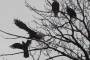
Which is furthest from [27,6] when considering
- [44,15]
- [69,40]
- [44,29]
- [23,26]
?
[23,26]

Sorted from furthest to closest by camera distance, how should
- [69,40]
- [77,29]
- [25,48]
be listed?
[77,29]
[69,40]
[25,48]

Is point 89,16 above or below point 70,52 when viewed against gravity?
above

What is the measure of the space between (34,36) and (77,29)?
2144mm

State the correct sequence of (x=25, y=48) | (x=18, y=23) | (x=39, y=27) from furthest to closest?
(x=39, y=27) → (x=25, y=48) → (x=18, y=23)

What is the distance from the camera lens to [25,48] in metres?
2.27

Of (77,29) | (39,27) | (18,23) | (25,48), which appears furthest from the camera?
(39,27)

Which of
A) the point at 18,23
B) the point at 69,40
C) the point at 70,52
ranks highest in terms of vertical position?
the point at 18,23

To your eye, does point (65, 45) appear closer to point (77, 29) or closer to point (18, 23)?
point (77, 29)

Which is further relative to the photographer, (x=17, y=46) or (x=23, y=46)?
(x=23, y=46)

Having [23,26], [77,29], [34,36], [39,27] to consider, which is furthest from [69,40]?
[23,26]

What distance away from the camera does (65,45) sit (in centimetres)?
450

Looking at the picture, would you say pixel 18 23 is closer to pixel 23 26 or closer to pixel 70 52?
pixel 23 26

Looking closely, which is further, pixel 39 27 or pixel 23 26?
pixel 39 27

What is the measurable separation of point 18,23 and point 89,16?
327 cm
